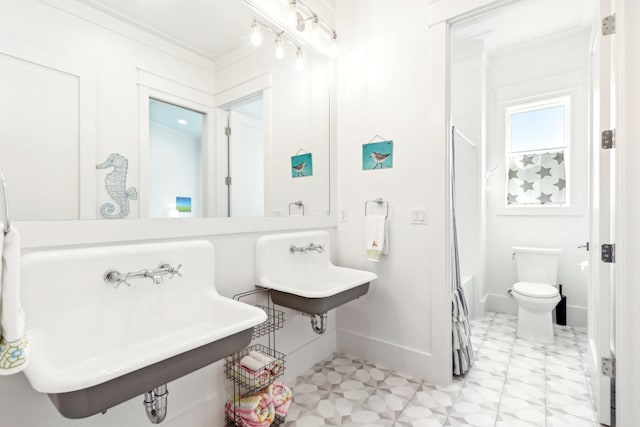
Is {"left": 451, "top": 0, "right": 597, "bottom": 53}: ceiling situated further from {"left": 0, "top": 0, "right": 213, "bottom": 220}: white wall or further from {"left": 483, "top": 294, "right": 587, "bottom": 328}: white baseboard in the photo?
{"left": 483, "top": 294, "right": 587, "bottom": 328}: white baseboard

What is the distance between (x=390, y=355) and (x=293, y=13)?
7.97ft

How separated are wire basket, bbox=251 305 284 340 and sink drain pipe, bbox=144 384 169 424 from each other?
57 cm

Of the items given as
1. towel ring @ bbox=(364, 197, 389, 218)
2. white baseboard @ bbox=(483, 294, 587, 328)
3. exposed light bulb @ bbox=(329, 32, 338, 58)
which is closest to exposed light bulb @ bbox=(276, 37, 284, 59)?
exposed light bulb @ bbox=(329, 32, 338, 58)

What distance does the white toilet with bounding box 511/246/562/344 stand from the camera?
259 cm

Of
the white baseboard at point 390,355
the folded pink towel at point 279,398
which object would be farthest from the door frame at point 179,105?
the white baseboard at point 390,355

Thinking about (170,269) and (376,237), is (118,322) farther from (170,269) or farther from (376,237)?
(376,237)

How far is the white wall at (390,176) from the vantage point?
203cm

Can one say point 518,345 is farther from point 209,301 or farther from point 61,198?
point 61,198

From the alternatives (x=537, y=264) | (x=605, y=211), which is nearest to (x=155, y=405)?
(x=605, y=211)

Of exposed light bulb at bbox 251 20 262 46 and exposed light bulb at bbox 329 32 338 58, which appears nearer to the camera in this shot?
exposed light bulb at bbox 251 20 262 46

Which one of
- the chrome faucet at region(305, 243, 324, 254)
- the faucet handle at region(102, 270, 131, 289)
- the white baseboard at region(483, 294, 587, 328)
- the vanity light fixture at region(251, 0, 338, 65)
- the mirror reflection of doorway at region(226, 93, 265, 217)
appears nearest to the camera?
the faucet handle at region(102, 270, 131, 289)

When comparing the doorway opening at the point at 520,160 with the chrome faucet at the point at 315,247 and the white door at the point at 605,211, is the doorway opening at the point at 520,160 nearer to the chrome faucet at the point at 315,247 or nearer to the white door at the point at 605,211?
the white door at the point at 605,211

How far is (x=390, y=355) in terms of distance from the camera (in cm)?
218

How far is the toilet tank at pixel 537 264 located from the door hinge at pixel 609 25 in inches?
84.6
